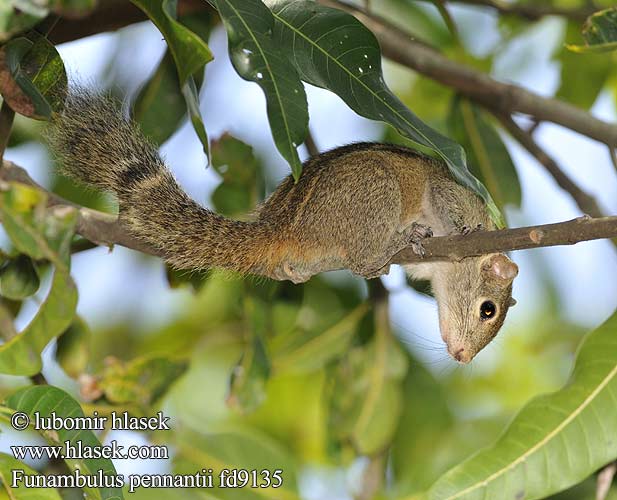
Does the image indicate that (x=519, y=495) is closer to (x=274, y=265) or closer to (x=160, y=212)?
(x=274, y=265)

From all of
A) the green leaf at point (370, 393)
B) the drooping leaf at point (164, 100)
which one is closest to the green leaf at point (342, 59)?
the drooping leaf at point (164, 100)

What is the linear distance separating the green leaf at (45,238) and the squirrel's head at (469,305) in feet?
7.17

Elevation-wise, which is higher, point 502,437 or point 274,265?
point 274,265

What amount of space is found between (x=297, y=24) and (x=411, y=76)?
11.0 feet

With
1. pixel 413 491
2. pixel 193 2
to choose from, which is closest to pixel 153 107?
pixel 193 2

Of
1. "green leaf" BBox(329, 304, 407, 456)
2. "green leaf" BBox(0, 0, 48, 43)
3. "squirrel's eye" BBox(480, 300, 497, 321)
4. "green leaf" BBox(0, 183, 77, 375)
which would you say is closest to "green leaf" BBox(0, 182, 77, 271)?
"green leaf" BBox(0, 183, 77, 375)

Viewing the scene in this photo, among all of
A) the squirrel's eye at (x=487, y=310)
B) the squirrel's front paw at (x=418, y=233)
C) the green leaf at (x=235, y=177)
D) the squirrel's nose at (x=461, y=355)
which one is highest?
the green leaf at (x=235, y=177)

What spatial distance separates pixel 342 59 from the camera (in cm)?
274

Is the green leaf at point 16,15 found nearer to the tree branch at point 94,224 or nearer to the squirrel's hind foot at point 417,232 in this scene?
the tree branch at point 94,224

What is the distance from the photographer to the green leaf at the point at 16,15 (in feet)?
6.39

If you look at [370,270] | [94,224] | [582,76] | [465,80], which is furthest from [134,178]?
[582,76]

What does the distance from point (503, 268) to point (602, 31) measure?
3.35 ft

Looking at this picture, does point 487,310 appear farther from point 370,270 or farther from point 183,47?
point 183,47

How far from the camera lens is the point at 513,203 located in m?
4.61
